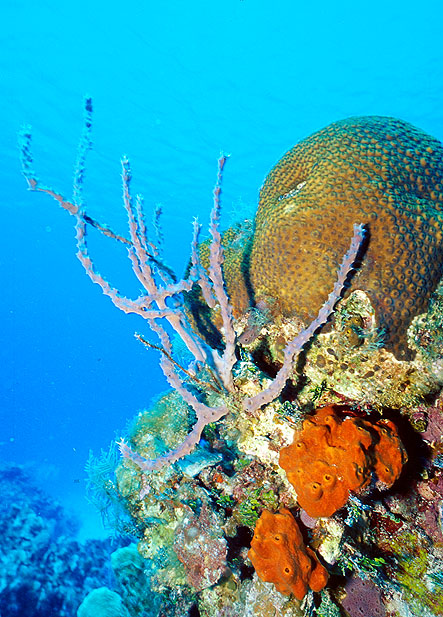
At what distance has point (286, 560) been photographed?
2.77 metres

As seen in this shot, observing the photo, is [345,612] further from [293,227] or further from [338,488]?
[293,227]

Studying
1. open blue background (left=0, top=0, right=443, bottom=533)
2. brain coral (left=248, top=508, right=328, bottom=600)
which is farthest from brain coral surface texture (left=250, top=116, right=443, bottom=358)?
open blue background (left=0, top=0, right=443, bottom=533)

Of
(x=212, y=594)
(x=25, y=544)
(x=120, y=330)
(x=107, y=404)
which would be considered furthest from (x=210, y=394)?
(x=120, y=330)

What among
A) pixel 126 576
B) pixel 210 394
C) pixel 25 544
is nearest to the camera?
pixel 210 394

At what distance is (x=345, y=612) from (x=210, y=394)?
231 cm

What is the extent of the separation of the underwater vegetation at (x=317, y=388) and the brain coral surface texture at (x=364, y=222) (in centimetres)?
1

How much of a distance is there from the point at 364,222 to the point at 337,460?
205 cm

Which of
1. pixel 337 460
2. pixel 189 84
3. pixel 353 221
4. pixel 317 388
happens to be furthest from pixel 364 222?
pixel 189 84

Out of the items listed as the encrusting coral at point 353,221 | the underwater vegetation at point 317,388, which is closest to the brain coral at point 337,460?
the underwater vegetation at point 317,388

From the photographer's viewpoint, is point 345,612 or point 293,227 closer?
point 345,612

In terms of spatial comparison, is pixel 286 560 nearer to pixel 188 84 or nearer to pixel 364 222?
pixel 364 222

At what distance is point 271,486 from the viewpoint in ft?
11.5

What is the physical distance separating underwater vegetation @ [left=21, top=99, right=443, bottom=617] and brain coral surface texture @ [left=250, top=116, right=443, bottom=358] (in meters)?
0.01

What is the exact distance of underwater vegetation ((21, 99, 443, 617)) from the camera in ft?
9.37
